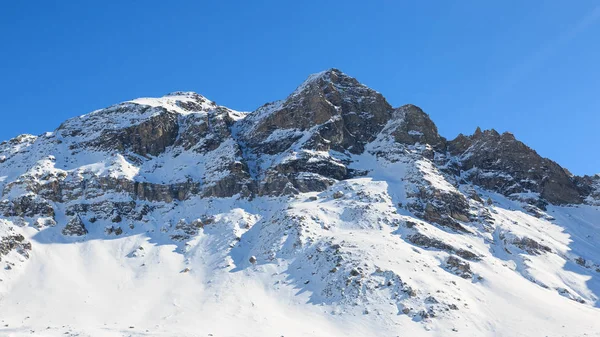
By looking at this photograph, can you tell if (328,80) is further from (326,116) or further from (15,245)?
(15,245)

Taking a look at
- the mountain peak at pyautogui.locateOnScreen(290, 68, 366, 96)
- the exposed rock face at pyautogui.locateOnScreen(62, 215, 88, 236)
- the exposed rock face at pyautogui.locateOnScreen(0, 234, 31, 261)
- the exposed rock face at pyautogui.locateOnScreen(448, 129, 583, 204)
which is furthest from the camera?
the mountain peak at pyautogui.locateOnScreen(290, 68, 366, 96)

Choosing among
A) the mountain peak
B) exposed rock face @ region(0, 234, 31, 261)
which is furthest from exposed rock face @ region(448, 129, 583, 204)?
exposed rock face @ region(0, 234, 31, 261)

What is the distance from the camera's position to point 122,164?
111 m

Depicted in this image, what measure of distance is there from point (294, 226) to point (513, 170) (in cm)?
6128

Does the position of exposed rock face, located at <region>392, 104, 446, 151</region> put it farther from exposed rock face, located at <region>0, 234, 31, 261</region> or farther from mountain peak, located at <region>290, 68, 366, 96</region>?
exposed rock face, located at <region>0, 234, 31, 261</region>

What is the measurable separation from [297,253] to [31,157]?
212ft

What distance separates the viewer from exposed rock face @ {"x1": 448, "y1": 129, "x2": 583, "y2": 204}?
119875 mm

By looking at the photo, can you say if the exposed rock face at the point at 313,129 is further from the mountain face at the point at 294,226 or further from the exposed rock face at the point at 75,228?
the exposed rock face at the point at 75,228

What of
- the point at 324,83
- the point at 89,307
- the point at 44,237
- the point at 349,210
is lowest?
the point at 89,307

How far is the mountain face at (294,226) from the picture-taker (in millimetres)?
67125

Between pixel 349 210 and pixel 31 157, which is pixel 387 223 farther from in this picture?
pixel 31 157

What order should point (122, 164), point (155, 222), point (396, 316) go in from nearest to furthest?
point (396, 316)
point (155, 222)
point (122, 164)

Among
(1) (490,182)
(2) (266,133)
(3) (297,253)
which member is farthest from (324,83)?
(3) (297,253)

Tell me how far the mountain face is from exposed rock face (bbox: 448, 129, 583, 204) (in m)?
0.39
